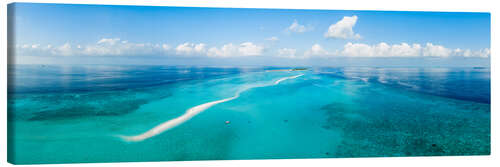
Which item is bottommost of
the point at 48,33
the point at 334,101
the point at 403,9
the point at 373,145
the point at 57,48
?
the point at 373,145

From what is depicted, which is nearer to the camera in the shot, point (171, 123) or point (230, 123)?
point (171, 123)

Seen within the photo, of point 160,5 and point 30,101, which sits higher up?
point 160,5

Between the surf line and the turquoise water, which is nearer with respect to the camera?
the turquoise water

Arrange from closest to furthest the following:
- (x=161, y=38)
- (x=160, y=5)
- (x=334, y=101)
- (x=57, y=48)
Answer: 1. (x=160, y=5)
2. (x=57, y=48)
3. (x=161, y=38)
4. (x=334, y=101)

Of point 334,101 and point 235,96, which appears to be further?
point 235,96

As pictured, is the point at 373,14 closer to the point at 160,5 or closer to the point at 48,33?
the point at 160,5

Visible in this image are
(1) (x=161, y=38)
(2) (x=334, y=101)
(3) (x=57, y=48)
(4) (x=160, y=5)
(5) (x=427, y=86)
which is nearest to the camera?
(4) (x=160, y=5)

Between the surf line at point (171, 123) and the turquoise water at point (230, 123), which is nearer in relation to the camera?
the turquoise water at point (230, 123)

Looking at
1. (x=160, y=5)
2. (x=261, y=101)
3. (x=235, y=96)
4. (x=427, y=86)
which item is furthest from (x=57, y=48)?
(x=427, y=86)
